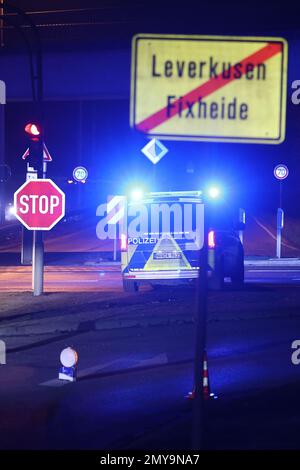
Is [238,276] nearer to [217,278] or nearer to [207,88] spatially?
[217,278]

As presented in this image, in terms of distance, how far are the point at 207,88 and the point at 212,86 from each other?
0.03 meters

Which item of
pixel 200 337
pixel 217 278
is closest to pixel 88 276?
pixel 217 278

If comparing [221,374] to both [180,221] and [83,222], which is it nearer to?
[180,221]

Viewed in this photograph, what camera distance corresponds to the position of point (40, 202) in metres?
15.2

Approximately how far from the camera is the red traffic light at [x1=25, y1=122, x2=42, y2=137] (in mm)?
15773

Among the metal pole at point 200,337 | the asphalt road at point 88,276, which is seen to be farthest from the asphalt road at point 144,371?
the asphalt road at point 88,276

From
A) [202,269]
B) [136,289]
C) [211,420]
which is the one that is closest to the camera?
[202,269]

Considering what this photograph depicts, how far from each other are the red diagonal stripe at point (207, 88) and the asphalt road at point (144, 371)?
8.85 feet

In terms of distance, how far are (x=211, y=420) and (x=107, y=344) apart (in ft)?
15.3

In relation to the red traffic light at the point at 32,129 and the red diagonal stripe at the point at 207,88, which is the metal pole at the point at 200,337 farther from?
the red traffic light at the point at 32,129

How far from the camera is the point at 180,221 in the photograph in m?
16.2

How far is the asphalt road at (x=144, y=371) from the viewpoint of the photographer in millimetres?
6891

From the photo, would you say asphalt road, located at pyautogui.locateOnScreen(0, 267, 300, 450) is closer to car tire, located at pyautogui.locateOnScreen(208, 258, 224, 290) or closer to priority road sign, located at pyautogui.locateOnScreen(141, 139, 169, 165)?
car tire, located at pyautogui.locateOnScreen(208, 258, 224, 290)
